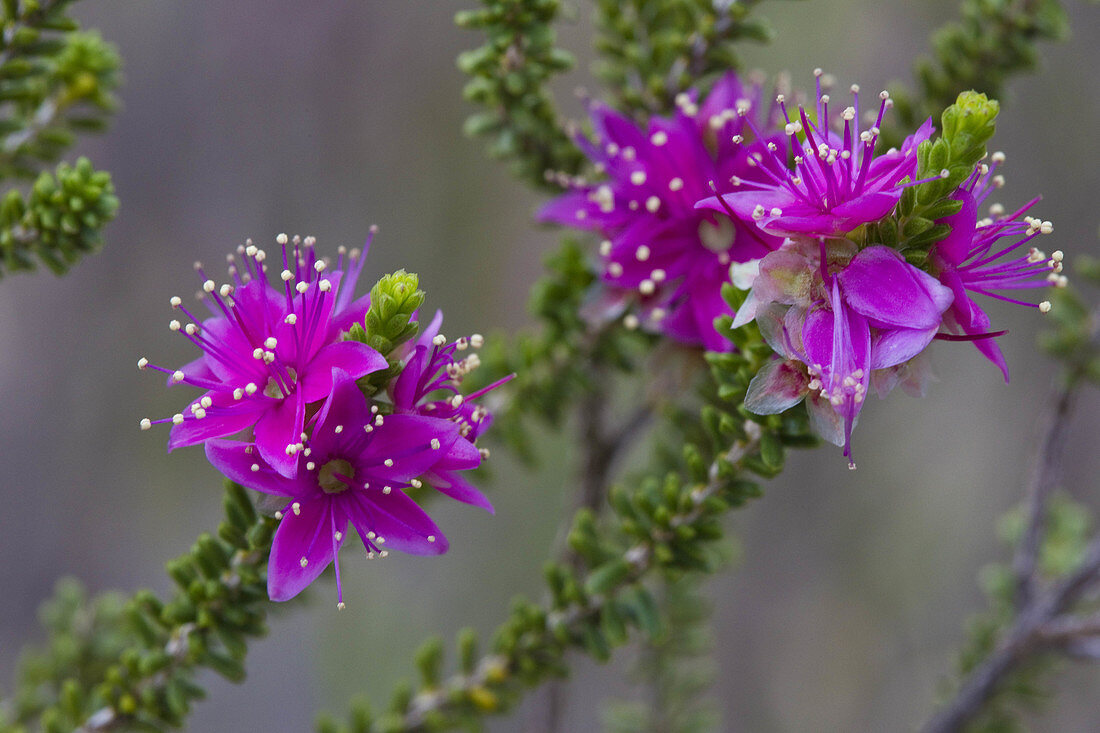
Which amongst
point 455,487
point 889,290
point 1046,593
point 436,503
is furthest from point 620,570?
point 436,503

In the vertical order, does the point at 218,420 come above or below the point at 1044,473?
above

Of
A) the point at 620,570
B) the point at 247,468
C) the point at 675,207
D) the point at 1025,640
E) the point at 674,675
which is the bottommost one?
the point at 1025,640

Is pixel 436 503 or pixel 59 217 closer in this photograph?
pixel 59 217

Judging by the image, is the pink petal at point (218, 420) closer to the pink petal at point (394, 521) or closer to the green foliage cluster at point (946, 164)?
the pink petal at point (394, 521)

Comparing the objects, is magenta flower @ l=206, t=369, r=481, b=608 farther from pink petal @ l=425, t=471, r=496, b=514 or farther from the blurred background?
the blurred background

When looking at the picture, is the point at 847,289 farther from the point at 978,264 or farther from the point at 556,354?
the point at 556,354

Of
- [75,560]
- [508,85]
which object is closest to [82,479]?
[75,560]
